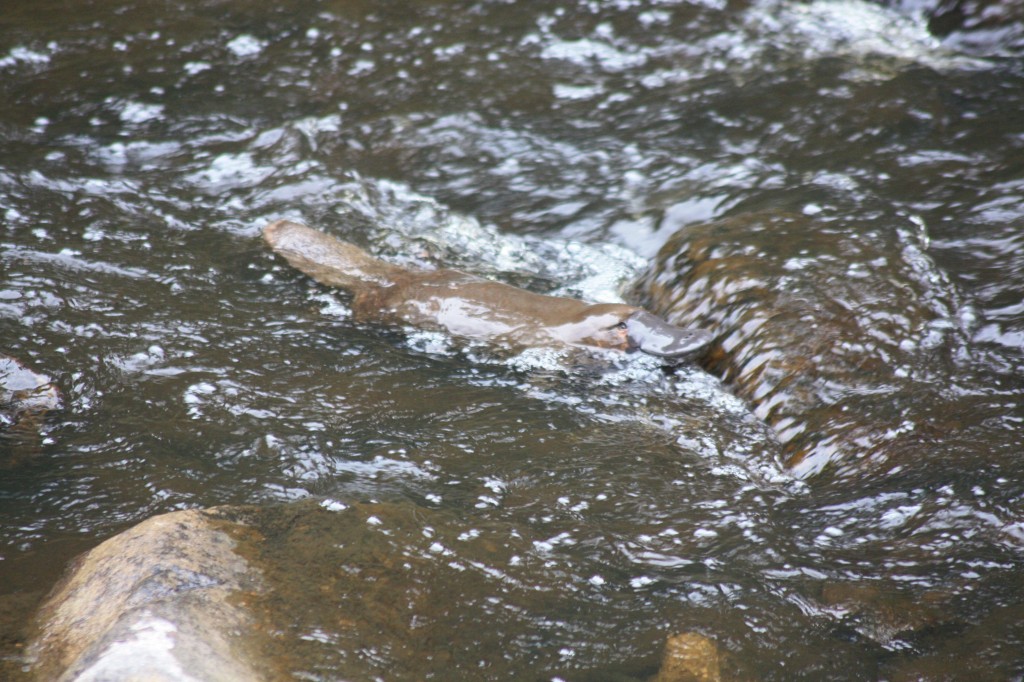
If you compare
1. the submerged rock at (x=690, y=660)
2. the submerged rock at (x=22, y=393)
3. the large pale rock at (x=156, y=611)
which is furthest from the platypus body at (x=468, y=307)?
the large pale rock at (x=156, y=611)

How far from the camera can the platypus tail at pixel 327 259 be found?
4.33 meters

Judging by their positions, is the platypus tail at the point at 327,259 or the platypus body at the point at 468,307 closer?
the platypus body at the point at 468,307

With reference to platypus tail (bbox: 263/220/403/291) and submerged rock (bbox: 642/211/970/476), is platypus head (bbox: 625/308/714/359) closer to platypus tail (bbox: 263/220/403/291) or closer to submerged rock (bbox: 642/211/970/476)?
submerged rock (bbox: 642/211/970/476)

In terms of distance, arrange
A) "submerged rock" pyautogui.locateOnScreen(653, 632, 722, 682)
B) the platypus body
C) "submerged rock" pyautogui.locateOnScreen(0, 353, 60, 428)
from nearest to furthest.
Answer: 1. "submerged rock" pyautogui.locateOnScreen(653, 632, 722, 682)
2. "submerged rock" pyautogui.locateOnScreen(0, 353, 60, 428)
3. the platypus body

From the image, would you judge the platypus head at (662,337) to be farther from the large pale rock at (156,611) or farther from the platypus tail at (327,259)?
A: the large pale rock at (156,611)

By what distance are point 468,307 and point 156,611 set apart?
86.5 inches

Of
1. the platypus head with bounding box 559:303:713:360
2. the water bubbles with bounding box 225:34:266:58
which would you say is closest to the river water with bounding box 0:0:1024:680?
the water bubbles with bounding box 225:34:266:58

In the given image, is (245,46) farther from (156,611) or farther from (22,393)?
(156,611)

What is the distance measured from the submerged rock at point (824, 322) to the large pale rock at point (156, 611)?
6.60ft

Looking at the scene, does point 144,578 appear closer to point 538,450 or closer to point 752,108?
point 538,450

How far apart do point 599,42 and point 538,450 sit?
181 inches

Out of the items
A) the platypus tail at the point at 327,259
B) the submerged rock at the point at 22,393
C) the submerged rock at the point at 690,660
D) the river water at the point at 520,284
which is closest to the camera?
the submerged rock at the point at 690,660

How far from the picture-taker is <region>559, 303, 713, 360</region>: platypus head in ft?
12.1

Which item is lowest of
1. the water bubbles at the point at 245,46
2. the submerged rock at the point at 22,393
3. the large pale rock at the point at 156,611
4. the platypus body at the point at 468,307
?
the platypus body at the point at 468,307
